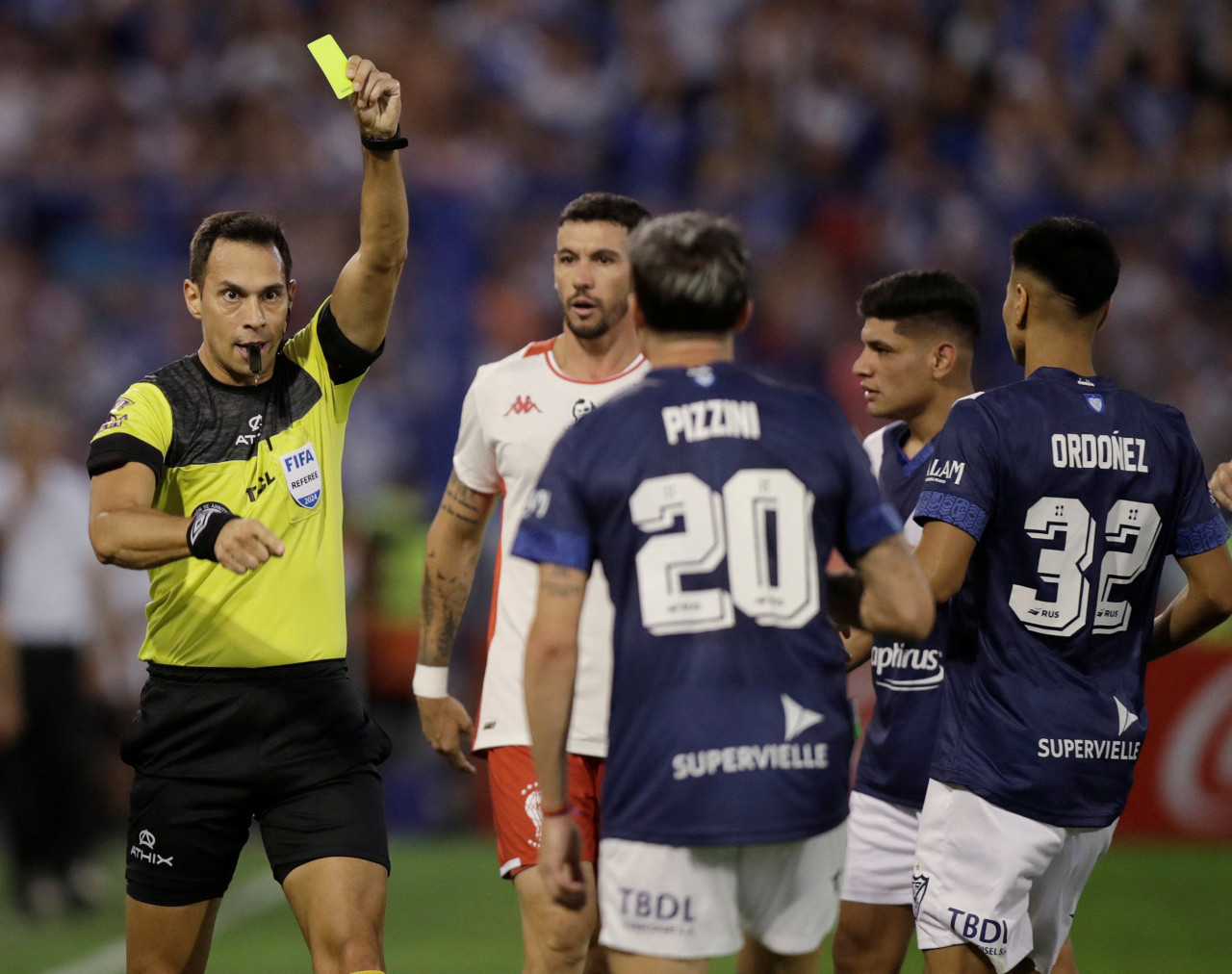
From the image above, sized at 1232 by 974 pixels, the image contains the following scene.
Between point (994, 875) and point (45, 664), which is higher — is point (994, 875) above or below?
above

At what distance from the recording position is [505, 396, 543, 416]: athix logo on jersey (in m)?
5.41

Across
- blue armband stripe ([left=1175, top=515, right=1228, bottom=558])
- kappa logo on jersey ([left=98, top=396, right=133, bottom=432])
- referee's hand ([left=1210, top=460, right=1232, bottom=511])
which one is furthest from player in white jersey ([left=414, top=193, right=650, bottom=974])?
referee's hand ([left=1210, top=460, right=1232, bottom=511])

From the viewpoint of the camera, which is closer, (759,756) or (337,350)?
(759,756)

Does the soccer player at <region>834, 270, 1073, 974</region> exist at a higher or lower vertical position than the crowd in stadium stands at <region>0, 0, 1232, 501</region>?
lower

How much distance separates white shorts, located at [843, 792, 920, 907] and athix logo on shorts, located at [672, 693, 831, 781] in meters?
1.91

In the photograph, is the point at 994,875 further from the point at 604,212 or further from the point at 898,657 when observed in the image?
the point at 604,212

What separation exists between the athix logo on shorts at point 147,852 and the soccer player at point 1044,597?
221cm

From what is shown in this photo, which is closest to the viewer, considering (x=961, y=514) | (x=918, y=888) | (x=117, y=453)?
(x=961, y=514)

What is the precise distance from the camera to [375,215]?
4.98 metres

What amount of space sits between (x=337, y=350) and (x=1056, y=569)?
7.49 ft

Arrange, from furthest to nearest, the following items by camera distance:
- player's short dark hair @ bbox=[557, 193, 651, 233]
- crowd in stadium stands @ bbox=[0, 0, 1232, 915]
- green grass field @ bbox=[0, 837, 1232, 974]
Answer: crowd in stadium stands @ bbox=[0, 0, 1232, 915], green grass field @ bbox=[0, 837, 1232, 974], player's short dark hair @ bbox=[557, 193, 651, 233]

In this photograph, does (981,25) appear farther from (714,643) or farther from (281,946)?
(714,643)

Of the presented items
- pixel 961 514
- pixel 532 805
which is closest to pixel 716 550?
pixel 961 514

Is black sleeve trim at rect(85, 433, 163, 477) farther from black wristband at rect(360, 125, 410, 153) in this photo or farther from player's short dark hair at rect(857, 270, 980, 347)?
player's short dark hair at rect(857, 270, 980, 347)
